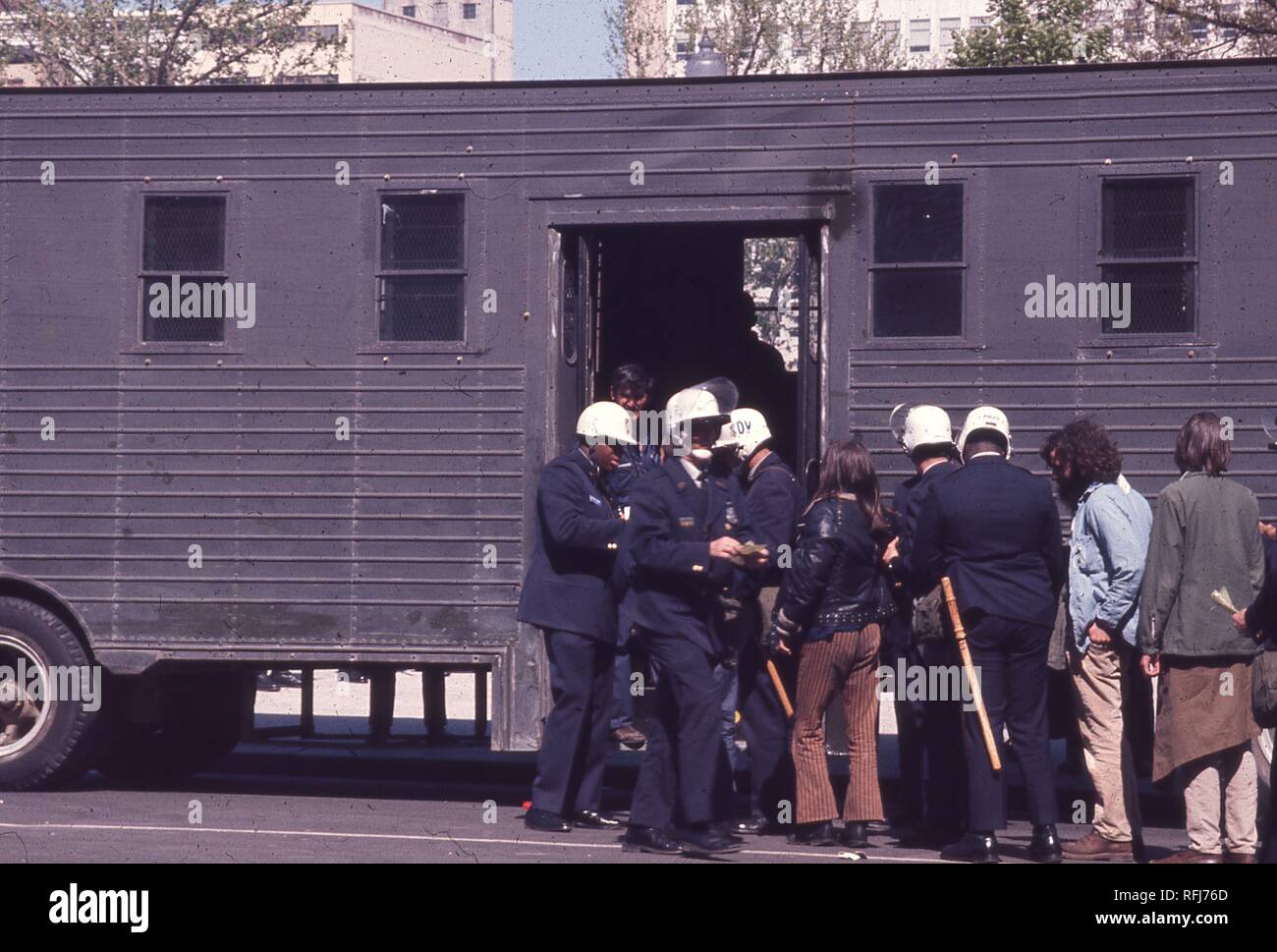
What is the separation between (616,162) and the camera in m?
9.65

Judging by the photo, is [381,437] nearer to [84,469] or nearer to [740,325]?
[84,469]

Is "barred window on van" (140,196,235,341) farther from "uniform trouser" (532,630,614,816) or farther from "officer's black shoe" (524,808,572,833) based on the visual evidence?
"officer's black shoe" (524,808,572,833)

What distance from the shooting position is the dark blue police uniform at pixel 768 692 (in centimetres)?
895

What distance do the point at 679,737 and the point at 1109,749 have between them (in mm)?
1902

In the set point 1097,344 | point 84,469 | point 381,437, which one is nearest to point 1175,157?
point 1097,344

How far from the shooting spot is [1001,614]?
8.17 metres

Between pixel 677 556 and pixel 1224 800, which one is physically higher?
pixel 677 556

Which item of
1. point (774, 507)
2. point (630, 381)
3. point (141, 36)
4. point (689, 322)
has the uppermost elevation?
point (141, 36)

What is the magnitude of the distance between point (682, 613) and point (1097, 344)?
2.64m

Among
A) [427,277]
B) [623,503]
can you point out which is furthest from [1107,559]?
[427,277]

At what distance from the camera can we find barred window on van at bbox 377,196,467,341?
31.9 feet

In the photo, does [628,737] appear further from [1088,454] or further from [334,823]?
[1088,454]
